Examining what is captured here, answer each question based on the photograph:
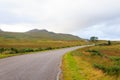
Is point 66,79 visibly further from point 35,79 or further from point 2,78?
point 2,78

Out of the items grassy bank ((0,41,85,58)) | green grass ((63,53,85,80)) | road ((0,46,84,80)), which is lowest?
green grass ((63,53,85,80))

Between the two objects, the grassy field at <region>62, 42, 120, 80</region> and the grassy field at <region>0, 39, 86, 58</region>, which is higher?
the grassy field at <region>0, 39, 86, 58</region>

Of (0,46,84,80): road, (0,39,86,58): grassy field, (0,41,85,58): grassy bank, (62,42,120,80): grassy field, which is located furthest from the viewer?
(0,39,86,58): grassy field

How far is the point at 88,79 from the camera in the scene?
1745 cm

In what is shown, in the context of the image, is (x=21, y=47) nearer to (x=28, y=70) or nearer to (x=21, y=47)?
(x=21, y=47)

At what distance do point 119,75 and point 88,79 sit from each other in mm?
2014

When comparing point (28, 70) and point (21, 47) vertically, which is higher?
point (21, 47)

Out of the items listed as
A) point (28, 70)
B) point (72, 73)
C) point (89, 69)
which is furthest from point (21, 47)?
point (72, 73)

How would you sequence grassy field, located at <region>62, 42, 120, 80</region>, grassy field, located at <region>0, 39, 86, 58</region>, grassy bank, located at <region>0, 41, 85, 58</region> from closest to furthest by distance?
grassy field, located at <region>62, 42, 120, 80</region> → grassy bank, located at <region>0, 41, 85, 58</region> → grassy field, located at <region>0, 39, 86, 58</region>

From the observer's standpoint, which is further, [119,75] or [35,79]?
[119,75]

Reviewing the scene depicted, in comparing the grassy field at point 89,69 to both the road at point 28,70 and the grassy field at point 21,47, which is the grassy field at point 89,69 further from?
the grassy field at point 21,47

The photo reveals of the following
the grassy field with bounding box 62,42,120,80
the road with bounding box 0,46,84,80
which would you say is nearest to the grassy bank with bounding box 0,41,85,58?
the grassy field with bounding box 62,42,120,80

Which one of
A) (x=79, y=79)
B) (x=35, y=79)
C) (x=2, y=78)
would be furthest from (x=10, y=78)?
(x=79, y=79)

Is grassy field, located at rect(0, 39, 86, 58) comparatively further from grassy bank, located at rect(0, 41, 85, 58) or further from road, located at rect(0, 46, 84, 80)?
road, located at rect(0, 46, 84, 80)
